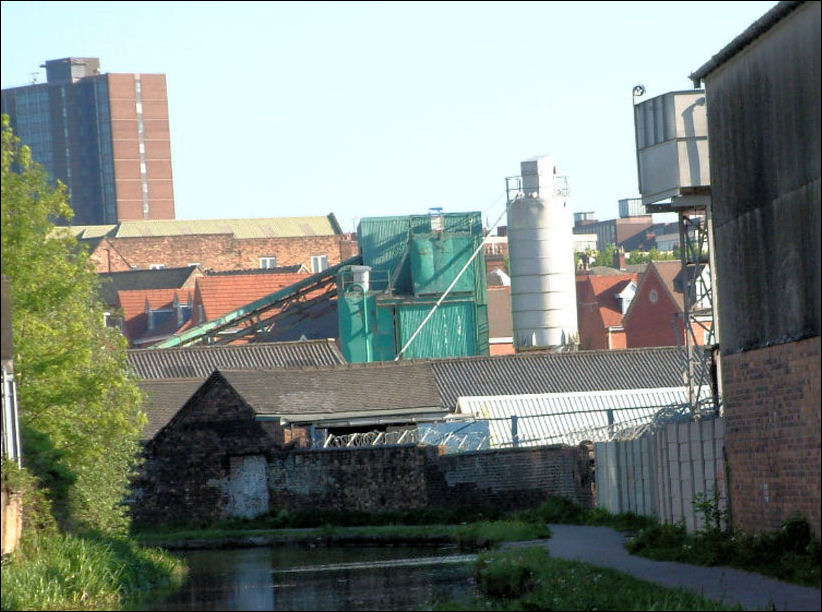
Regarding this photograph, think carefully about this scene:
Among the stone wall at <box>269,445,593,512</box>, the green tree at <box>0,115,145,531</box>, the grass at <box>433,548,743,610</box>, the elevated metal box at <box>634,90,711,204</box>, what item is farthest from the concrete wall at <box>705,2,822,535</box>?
the stone wall at <box>269,445,593,512</box>

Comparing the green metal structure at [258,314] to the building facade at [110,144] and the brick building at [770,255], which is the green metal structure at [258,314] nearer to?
the brick building at [770,255]

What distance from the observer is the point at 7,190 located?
27.3m

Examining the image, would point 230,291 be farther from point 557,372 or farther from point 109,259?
point 557,372

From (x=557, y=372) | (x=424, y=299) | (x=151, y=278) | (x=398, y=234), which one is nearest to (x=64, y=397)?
(x=557, y=372)

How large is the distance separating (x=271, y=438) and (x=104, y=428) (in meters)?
11.8

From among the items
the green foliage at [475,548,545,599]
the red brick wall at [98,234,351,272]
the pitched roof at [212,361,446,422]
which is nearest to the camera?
the green foliage at [475,548,545,599]

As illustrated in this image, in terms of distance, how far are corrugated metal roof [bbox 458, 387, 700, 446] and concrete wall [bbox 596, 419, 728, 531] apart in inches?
566

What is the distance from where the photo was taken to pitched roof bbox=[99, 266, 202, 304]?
10981 cm

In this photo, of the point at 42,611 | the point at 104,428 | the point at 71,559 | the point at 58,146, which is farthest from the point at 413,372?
the point at 58,146

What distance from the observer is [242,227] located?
434 ft

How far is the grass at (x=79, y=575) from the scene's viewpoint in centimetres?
1928

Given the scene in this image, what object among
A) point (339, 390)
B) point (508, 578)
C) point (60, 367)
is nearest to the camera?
point (508, 578)

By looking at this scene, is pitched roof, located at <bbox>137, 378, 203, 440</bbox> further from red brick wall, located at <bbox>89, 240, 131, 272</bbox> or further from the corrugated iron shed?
the corrugated iron shed

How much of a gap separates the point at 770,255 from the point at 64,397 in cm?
1412
